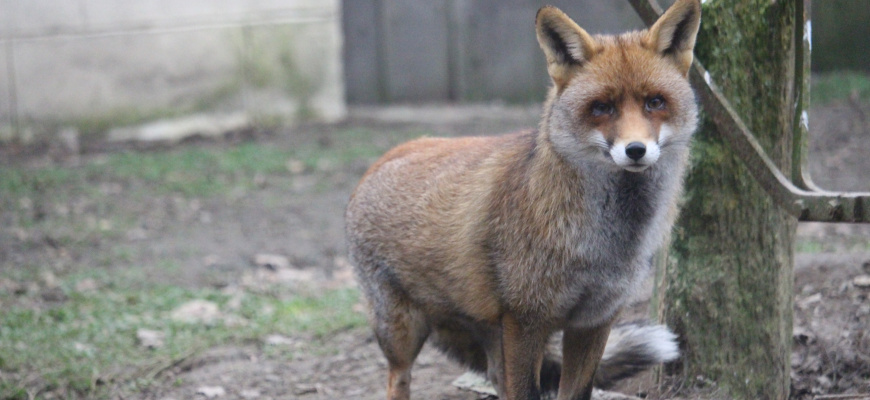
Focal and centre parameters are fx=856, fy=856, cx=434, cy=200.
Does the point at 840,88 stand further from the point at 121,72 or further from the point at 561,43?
the point at 121,72

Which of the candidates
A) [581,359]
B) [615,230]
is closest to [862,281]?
[581,359]

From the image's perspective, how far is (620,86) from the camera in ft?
10.6

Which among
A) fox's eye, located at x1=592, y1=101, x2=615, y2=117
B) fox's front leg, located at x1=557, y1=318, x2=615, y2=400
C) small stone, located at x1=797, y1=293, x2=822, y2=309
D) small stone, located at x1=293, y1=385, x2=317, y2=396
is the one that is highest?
fox's eye, located at x1=592, y1=101, x2=615, y2=117

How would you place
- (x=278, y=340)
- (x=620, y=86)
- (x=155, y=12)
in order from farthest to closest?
(x=155, y=12) < (x=278, y=340) < (x=620, y=86)

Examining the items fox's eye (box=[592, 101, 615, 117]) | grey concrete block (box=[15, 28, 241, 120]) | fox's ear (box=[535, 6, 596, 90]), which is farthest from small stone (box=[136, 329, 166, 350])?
grey concrete block (box=[15, 28, 241, 120])

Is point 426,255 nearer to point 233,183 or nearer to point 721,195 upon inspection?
point 721,195

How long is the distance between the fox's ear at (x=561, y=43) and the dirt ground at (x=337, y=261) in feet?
5.44

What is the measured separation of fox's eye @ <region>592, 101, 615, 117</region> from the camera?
128 inches

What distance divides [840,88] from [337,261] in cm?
751

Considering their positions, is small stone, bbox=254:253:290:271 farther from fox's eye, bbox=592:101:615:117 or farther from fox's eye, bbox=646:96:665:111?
fox's eye, bbox=646:96:665:111

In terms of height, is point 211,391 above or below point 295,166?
above

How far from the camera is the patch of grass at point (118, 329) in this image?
5012 mm

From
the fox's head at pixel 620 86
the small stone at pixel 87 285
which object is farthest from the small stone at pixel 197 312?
the fox's head at pixel 620 86

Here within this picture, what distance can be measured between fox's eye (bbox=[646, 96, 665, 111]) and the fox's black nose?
0.24 metres
